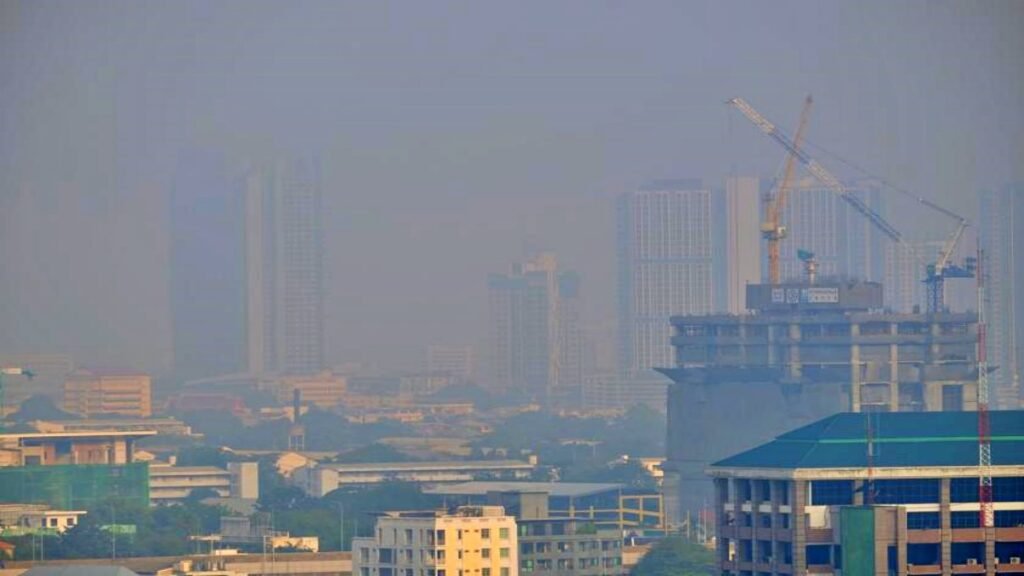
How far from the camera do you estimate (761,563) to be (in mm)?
58594

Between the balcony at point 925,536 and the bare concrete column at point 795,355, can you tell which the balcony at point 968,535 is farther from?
the bare concrete column at point 795,355

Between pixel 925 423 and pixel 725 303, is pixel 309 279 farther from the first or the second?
pixel 925 423

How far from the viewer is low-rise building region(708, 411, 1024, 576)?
186 feet

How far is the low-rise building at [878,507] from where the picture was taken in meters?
56.7

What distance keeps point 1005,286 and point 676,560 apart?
57.2 meters

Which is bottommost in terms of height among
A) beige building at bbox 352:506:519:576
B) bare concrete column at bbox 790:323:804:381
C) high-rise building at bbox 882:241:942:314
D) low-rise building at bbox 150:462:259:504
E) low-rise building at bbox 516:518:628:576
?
low-rise building at bbox 150:462:259:504

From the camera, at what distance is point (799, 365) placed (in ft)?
398

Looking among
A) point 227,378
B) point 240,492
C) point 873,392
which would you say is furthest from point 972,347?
point 227,378

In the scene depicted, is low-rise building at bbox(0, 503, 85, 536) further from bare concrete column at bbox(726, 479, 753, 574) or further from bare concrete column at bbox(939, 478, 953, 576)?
bare concrete column at bbox(939, 478, 953, 576)

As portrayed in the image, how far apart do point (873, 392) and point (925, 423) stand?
5758cm

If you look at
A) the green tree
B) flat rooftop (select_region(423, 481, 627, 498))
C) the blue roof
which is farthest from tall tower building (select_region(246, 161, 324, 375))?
the blue roof

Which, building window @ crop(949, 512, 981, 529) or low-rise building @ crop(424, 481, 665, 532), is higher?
building window @ crop(949, 512, 981, 529)

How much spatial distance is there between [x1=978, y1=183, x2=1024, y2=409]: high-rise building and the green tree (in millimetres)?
32813

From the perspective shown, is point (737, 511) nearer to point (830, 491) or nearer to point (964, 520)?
point (830, 491)
